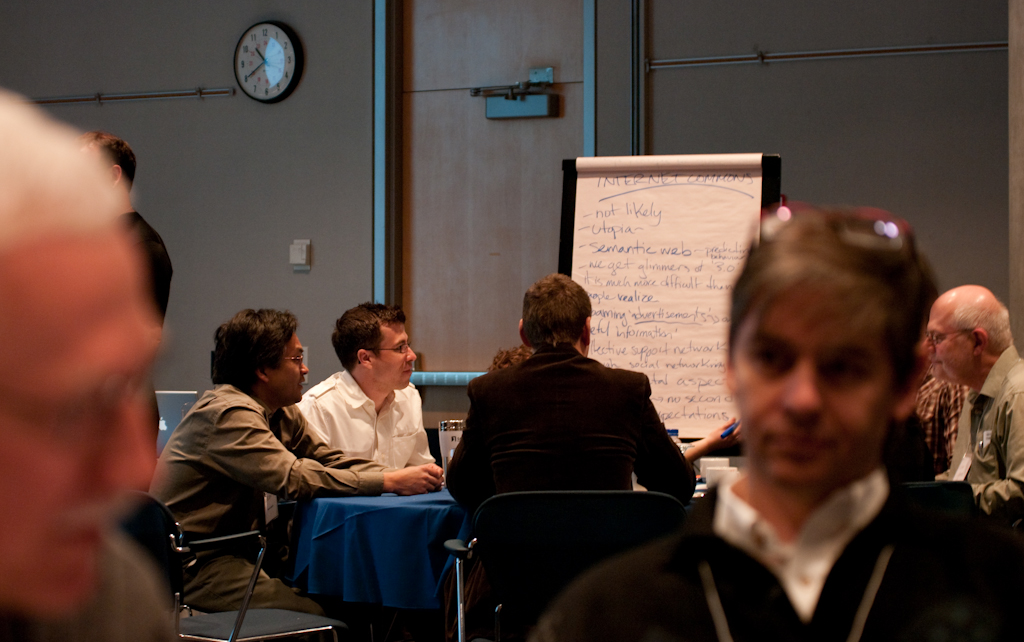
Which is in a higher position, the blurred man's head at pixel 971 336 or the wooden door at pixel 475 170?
the wooden door at pixel 475 170

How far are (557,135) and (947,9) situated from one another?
7.52ft

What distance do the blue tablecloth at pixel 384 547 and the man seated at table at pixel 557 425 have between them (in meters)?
0.20

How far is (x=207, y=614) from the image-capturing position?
9.18 feet

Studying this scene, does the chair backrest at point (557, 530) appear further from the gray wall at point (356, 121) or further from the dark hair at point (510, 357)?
the gray wall at point (356, 121)

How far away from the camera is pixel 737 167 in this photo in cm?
382

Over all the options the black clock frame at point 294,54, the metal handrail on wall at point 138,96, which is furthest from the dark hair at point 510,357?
the metal handrail on wall at point 138,96

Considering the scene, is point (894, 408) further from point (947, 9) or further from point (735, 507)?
point (947, 9)

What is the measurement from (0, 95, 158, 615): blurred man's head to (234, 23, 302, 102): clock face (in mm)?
5980

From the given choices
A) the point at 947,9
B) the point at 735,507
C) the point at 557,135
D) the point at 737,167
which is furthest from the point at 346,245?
the point at 735,507

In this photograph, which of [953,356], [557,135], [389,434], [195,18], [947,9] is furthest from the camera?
[195,18]

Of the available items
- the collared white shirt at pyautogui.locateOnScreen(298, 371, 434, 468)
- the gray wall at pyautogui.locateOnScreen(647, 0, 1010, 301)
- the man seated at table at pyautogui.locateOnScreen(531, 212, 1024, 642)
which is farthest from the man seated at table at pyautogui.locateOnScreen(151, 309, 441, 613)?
the gray wall at pyautogui.locateOnScreen(647, 0, 1010, 301)

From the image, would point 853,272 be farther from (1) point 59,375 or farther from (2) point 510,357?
(2) point 510,357

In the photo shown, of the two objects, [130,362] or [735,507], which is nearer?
[130,362]

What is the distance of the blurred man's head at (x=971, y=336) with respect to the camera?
3.22 m
